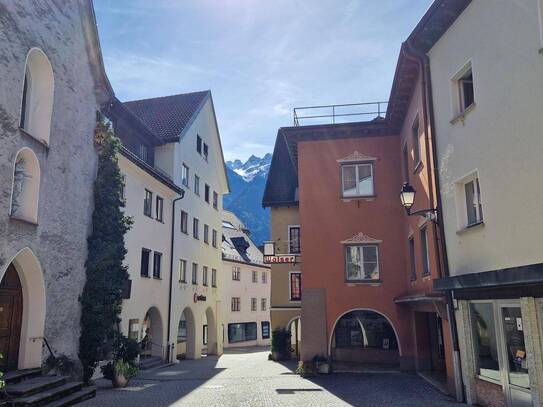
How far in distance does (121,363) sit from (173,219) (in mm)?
11213

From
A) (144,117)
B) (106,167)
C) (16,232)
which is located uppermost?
(144,117)

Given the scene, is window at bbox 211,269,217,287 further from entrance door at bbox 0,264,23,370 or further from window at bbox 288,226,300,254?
entrance door at bbox 0,264,23,370

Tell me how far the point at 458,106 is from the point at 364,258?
8517 millimetres

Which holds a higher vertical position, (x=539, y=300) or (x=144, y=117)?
(x=144, y=117)

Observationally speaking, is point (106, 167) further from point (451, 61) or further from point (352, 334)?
point (352, 334)

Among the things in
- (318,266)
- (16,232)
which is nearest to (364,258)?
(318,266)

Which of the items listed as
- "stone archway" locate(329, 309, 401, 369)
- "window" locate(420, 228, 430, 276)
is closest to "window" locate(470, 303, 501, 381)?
"window" locate(420, 228, 430, 276)

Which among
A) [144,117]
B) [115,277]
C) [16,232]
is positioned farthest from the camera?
[144,117]

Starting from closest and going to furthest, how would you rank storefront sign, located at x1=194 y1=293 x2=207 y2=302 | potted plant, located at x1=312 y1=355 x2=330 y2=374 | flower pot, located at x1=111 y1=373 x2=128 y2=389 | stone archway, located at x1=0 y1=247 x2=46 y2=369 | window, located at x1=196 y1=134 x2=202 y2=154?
1. stone archway, located at x1=0 y1=247 x2=46 y2=369
2. flower pot, located at x1=111 y1=373 x2=128 y2=389
3. potted plant, located at x1=312 y1=355 x2=330 y2=374
4. storefront sign, located at x1=194 y1=293 x2=207 y2=302
5. window, located at x1=196 y1=134 x2=202 y2=154

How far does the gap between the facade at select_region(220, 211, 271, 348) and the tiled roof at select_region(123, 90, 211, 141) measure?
13.4m

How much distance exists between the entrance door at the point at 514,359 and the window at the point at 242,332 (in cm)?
3317

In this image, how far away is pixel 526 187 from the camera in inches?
339

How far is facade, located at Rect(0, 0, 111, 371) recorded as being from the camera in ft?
36.1

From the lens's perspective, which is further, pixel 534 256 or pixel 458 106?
pixel 458 106
